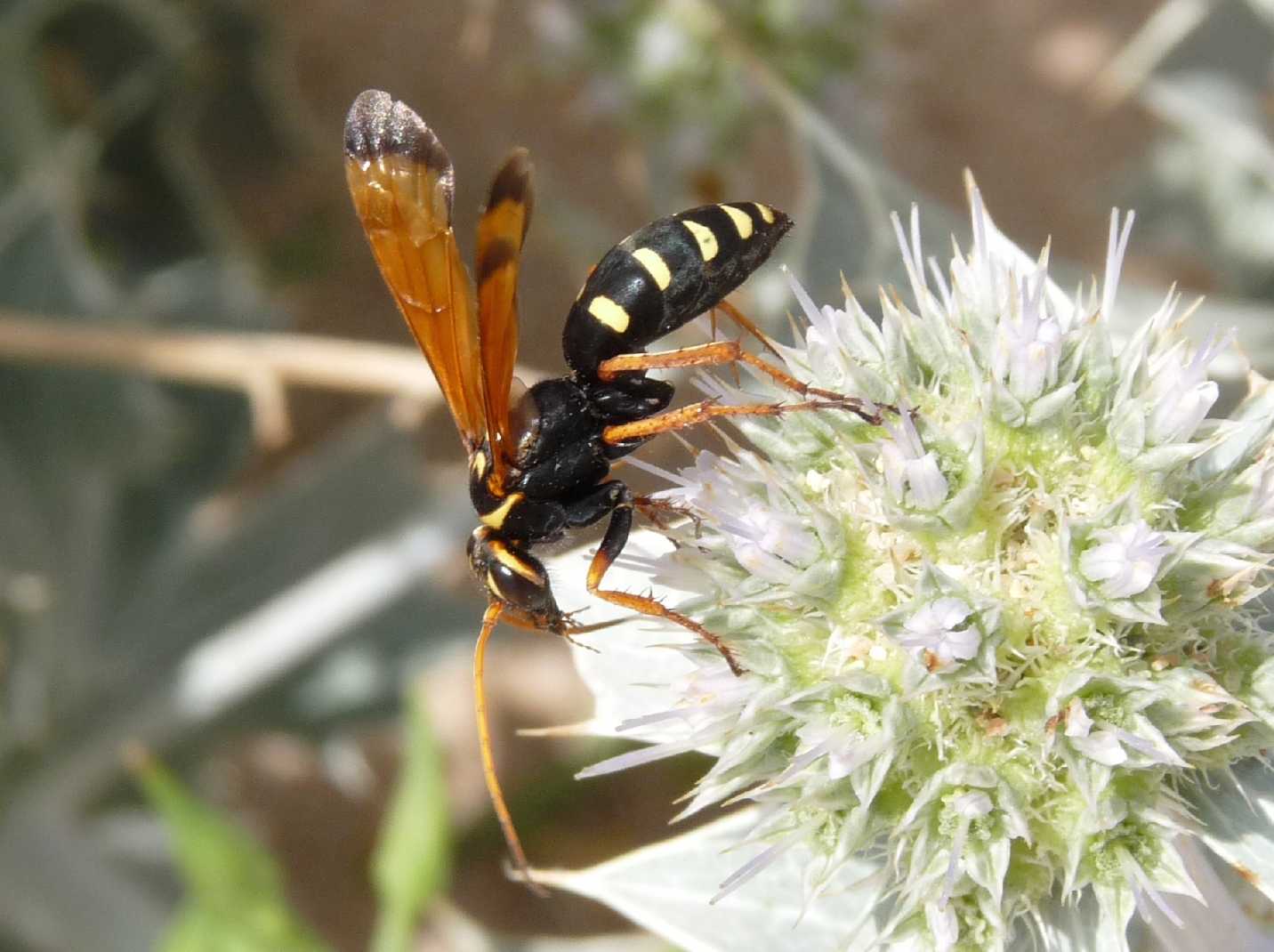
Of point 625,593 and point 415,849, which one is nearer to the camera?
point 625,593

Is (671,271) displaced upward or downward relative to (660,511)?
upward

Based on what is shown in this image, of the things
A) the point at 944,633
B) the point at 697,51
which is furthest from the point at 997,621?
the point at 697,51

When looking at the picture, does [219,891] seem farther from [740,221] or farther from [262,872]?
[740,221]

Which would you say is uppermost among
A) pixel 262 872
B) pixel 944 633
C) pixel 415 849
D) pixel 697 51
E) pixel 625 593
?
pixel 697 51

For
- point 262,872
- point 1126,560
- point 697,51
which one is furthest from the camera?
point 697,51

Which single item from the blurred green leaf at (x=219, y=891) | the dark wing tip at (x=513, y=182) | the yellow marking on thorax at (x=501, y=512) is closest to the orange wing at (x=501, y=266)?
the dark wing tip at (x=513, y=182)

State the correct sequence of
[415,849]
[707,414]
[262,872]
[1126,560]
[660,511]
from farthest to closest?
[262,872]
[415,849]
[660,511]
[707,414]
[1126,560]

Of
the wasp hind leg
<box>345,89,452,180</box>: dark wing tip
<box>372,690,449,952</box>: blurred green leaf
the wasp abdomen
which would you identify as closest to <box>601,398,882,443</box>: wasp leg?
the wasp hind leg

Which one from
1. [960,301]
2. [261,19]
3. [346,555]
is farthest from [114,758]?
[960,301]
